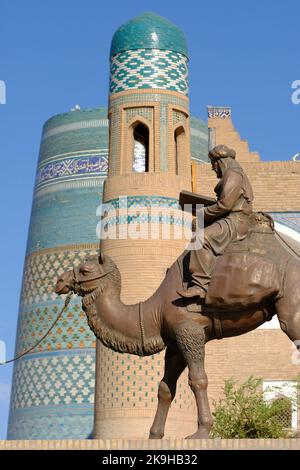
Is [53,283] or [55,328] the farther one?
[53,283]

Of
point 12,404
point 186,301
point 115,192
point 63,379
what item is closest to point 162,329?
point 186,301

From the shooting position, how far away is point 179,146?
17.0 meters

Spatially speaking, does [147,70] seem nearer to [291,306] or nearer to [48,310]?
[48,310]

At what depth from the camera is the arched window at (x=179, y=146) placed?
1692cm

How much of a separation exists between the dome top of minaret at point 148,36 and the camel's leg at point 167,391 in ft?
34.3

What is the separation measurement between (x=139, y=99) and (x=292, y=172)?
2822 millimetres

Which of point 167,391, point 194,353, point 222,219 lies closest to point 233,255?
point 222,219

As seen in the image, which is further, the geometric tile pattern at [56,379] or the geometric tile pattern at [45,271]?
the geometric tile pattern at [45,271]

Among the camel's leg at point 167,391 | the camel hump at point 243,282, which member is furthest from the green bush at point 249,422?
the camel hump at point 243,282

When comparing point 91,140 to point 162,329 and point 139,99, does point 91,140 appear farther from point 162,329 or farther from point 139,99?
point 162,329

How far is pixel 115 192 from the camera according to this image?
16234 mm

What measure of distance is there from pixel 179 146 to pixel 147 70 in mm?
1383

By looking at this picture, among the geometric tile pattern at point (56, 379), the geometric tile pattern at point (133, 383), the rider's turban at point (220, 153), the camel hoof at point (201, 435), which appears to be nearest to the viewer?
the camel hoof at point (201, 435)

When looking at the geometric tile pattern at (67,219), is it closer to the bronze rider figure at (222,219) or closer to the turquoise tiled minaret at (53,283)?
the turquoise tiled minaret at (53,283)
